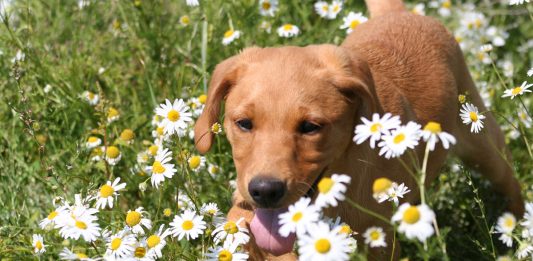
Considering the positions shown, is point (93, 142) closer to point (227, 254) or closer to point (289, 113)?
point (289, 113)

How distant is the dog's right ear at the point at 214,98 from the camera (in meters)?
3.86

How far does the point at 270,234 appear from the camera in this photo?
360 cm

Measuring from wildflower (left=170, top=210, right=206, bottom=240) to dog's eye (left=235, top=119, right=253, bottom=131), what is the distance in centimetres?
49

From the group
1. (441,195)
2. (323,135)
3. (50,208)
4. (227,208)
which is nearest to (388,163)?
(323,135)

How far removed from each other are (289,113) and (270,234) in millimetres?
575

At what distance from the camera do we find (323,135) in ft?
11.5

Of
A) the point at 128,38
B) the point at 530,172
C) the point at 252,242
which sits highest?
the point at 128,38

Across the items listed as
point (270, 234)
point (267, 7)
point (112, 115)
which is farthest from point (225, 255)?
point (267, 7)

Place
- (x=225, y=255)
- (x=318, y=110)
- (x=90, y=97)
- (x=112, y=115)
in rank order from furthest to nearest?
(x=90, y=97) < (x=112, y=115) < (x=318, y=110) < (x=225, y=255)

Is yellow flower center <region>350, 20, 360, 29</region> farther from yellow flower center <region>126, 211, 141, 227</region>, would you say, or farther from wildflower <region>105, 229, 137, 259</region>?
wildflower <region>105, 229, 137, 259</region>

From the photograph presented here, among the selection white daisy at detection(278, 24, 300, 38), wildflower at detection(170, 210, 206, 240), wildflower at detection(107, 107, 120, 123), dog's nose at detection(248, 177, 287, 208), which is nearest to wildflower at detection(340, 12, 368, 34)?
white daisy at detection(278, 24, 300, 38)

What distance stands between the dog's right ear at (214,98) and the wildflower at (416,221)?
160cm

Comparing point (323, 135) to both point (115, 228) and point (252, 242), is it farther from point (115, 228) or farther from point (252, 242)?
point (115, 228)

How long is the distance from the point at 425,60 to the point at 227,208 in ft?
4.64
